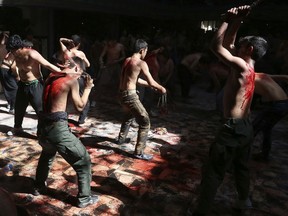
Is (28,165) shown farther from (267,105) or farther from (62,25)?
(62,25)

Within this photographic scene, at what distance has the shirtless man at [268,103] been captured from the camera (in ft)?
14.5

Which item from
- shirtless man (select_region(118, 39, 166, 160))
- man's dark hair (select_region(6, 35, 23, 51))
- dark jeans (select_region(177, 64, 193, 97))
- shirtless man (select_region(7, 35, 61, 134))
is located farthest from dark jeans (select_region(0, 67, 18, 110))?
dark jeans (select_region(177, 64, 193, 97))

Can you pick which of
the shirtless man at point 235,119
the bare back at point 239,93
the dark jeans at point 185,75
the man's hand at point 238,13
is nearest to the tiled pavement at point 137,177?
the shirtless man at point 235,119

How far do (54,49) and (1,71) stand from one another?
5.46 metres

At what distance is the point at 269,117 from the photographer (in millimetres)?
5000

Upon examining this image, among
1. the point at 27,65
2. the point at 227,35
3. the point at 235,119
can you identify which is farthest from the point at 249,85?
the point at 27,65

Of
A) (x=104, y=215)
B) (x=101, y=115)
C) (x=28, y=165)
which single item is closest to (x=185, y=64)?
(x=101, y=115)

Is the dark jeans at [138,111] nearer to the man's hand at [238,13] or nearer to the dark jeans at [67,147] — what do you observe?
the dark jeans at [67,147]

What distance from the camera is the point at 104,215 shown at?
3469 millimetres

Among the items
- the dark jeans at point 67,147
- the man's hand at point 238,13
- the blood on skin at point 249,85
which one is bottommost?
the dark jeans at point 67,147

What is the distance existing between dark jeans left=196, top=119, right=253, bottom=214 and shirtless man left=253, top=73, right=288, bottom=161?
1.48 m

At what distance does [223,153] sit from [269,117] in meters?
2.25

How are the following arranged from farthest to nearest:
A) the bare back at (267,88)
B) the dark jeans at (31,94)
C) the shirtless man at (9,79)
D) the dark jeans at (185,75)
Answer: the dark jeans at (185,75)
the shirtless man at (9,79)
the dark jeans at (31,94)
the bare back at (267,88)

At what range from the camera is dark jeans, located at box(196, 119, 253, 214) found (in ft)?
10.2
